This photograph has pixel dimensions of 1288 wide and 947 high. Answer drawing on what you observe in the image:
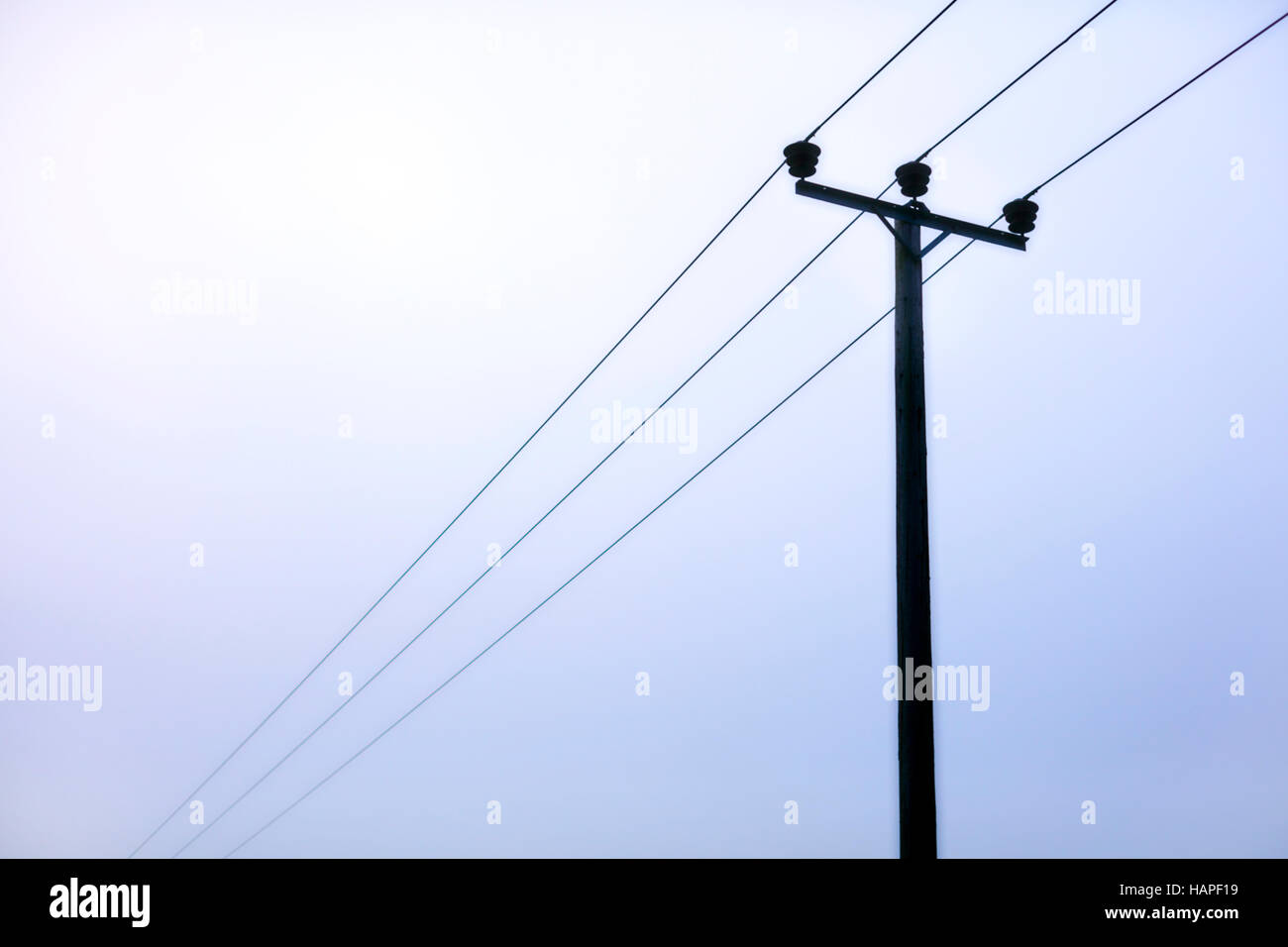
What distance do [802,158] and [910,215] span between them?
1.11 meters

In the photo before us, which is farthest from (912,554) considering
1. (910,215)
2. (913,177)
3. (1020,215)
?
(1020,215)

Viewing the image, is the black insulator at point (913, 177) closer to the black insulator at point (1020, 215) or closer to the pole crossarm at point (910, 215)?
the pole crossarm at point (910, 215)

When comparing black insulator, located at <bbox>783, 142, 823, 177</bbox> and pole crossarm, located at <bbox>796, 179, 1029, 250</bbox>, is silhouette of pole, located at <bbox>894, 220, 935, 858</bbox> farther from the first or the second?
black insulator, located at <bbox>783, 142, 823, 177</bbox>

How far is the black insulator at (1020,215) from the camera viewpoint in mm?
8047

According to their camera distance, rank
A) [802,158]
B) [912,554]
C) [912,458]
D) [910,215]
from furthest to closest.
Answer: [802,158] → [910,215] → [912,458] → [912,554]

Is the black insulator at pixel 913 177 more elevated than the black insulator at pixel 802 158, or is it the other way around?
the black insulator at pixel 802 158

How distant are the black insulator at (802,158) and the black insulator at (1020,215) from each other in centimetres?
163

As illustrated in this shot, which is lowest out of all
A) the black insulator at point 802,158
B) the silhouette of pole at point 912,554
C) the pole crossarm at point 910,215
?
the silhouette of pole at point 912,554

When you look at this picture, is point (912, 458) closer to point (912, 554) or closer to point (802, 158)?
point (912, 554)

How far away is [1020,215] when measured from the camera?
8.09m

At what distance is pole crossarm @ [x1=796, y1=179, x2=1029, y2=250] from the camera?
751 centimetres

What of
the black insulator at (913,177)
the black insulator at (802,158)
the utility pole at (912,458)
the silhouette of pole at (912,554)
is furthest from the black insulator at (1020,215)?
the black insulator at (802,158)

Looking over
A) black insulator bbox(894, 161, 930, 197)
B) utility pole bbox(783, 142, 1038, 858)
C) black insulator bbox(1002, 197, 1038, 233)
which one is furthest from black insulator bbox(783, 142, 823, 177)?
black insulator bbox(1002, 197, 1038, 233)
